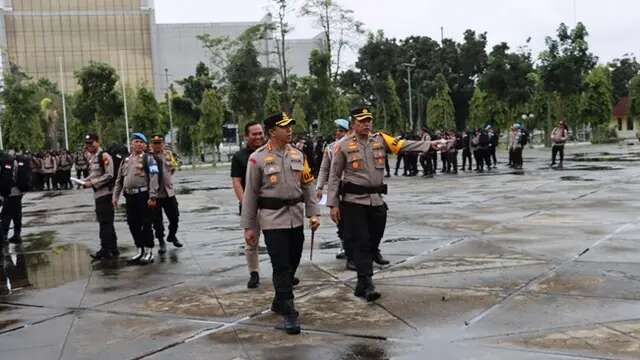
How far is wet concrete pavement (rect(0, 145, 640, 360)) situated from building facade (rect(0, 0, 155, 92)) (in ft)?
301

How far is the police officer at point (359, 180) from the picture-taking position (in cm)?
695

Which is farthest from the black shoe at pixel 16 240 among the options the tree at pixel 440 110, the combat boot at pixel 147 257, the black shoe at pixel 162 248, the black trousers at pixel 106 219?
the tree at pixel 440 110

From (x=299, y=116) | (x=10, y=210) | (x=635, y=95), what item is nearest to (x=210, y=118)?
(x=299, y=116)

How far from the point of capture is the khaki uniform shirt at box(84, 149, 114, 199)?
32.3 feet

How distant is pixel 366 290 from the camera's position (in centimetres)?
675

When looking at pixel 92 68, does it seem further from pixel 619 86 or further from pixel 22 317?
pixel 619 86

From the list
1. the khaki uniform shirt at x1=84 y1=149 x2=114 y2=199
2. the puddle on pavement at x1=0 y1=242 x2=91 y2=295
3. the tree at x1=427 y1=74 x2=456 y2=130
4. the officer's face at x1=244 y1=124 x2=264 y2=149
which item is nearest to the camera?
the officer's face at x1=244 y1=124 x2=264 y2=149

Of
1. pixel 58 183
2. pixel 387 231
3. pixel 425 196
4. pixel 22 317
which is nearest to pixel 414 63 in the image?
pixel 58 183

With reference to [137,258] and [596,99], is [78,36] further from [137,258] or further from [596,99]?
[137,258]

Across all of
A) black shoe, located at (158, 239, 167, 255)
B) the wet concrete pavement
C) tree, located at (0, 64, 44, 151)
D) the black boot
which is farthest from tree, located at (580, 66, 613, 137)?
the black boot

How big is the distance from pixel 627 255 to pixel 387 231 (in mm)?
3980

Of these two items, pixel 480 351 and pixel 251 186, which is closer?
pixel 480 351

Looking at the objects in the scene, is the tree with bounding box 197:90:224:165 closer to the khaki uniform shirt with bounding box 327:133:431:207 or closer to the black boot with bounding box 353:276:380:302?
the khaki uniform shirt with bounding box 327:133:431:207

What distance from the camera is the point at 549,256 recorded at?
835 centimetres
